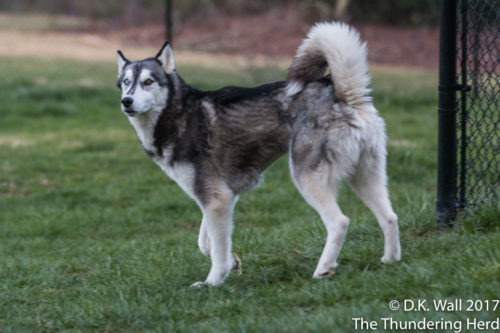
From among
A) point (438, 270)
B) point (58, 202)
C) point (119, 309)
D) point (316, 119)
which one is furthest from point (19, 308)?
point (58, 202)

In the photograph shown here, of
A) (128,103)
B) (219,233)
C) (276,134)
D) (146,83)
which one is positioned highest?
(146,83)

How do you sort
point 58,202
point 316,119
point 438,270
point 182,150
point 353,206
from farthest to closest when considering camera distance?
point 58,202 < point 353,206 < point 182,150 < point 316,119 < point 438,270

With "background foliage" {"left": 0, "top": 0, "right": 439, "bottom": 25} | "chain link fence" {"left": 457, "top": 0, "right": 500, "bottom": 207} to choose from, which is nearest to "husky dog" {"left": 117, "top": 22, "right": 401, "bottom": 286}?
"chain link fence" {"left": 457, "top": 0, "right": 500, "bottom": 207}

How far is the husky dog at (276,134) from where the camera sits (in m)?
3.81

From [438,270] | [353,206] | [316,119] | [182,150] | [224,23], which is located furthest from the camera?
[224,23]

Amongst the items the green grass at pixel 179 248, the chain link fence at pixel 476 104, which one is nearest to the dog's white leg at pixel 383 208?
the green grass at pixel 179 248

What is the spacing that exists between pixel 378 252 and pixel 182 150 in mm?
1462

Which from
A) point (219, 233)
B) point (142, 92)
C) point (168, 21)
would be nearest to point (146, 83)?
point (142, 92)

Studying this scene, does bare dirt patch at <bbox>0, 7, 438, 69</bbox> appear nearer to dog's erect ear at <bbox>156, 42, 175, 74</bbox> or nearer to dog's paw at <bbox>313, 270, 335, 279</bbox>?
dog's erect ear at <bbox>156, 42, 175, 74</bbox>

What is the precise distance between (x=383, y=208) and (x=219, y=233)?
3.47 ft

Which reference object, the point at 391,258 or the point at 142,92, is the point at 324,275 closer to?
the point at 391,258

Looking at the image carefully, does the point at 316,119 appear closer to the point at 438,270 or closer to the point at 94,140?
the point at 438,270

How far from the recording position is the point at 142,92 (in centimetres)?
416

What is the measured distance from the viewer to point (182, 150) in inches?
164
